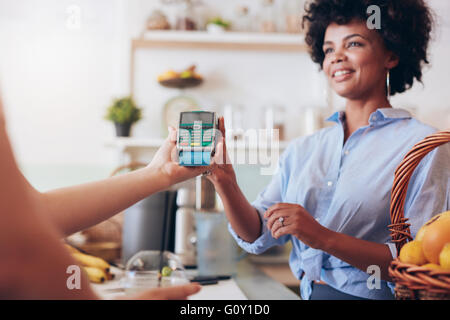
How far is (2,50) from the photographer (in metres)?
1.99

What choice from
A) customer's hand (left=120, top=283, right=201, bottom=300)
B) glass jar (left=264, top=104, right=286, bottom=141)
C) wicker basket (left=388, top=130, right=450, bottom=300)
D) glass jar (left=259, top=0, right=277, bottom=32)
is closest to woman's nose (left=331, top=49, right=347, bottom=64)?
wicker basket (left=388, top=130, right=450, bottom=300)

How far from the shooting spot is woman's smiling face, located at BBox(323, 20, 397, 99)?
0.86 metres

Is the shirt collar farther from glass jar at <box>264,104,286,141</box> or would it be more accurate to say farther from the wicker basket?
glass jar at <box>264,104,286,141</box>

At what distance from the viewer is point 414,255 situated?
1.58 feet

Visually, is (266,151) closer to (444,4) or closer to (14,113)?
(444,4)

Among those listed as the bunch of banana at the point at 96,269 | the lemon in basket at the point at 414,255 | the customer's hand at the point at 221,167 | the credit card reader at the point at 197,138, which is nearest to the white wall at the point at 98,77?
the bunch of banana at the point at 96,269

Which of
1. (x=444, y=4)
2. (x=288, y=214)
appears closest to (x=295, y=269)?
(x=288, y=214)

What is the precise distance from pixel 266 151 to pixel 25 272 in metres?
1.77

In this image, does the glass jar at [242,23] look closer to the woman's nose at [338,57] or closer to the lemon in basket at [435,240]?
the woman's nose at [338,57]

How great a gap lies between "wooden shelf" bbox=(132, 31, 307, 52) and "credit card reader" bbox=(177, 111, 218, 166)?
140 cm

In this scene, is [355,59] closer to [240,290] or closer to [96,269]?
[240,290]

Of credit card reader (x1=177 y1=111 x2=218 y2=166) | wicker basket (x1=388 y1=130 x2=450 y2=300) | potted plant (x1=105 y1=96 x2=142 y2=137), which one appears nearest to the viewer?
wicker basket (x1=388 y1=130 x2=450 y2=300)
